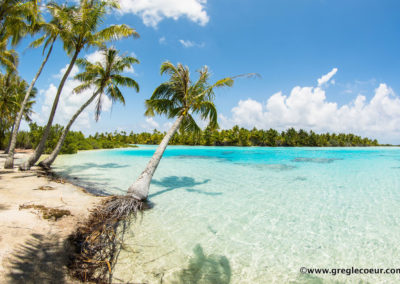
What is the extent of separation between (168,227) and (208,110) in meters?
5.53

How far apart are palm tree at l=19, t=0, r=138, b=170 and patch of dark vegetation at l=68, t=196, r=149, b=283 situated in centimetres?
734

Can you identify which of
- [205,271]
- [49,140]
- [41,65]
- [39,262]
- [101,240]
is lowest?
[205,271]

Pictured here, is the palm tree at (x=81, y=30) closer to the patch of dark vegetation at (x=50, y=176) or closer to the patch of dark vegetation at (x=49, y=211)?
the patch of dark vegetation at (x=50, y=176)

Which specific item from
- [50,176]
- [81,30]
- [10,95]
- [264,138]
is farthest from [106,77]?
[264,138]

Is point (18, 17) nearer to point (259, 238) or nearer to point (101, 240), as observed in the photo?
point (101, 240)

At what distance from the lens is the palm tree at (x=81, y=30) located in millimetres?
8773

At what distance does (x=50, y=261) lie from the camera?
8.22 feet

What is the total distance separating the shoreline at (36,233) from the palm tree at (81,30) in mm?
5293

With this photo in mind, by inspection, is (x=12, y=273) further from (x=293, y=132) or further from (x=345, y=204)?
(x=293, y=132)

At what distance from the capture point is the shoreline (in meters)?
2.25

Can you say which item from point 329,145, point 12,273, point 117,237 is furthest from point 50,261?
point 329,145

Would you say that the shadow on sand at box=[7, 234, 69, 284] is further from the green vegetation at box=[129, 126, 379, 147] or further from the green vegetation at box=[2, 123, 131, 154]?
the green vegetation at box=[129, 126, 379, 147]

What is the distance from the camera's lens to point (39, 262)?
242 centimetres

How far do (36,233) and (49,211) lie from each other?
3.28 feet
